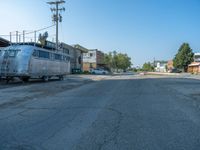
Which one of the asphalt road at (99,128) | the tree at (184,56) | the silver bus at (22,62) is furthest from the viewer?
the tree at (184,56)

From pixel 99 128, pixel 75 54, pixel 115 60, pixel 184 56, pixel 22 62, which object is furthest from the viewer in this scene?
pixel 115 60

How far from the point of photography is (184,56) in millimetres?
101188

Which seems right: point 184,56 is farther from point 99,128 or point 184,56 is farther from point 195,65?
point 99,128

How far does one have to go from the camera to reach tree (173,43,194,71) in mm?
100875

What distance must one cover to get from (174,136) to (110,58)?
99500 mm

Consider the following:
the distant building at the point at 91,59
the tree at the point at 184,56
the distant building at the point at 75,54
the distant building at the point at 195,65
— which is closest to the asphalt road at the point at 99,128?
the distant building at the point at 75,54

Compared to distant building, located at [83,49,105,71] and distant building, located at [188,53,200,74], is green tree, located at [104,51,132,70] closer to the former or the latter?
distant building, located at [83,49,105,71]

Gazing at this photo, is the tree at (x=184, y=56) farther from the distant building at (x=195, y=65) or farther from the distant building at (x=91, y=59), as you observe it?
the distant building at (x=91, y=59)

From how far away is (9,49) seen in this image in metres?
24.3

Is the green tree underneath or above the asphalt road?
above

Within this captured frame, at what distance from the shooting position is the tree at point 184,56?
101m

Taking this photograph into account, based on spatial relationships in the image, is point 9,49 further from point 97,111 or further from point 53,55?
point 97,111

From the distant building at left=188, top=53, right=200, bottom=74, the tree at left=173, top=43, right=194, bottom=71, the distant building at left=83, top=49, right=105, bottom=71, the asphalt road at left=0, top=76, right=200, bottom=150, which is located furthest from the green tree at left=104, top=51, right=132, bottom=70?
the asphalt road at left=0, top=76, right=200, bottom=150

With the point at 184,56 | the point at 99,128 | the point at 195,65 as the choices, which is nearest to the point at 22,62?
the point at 99,128
